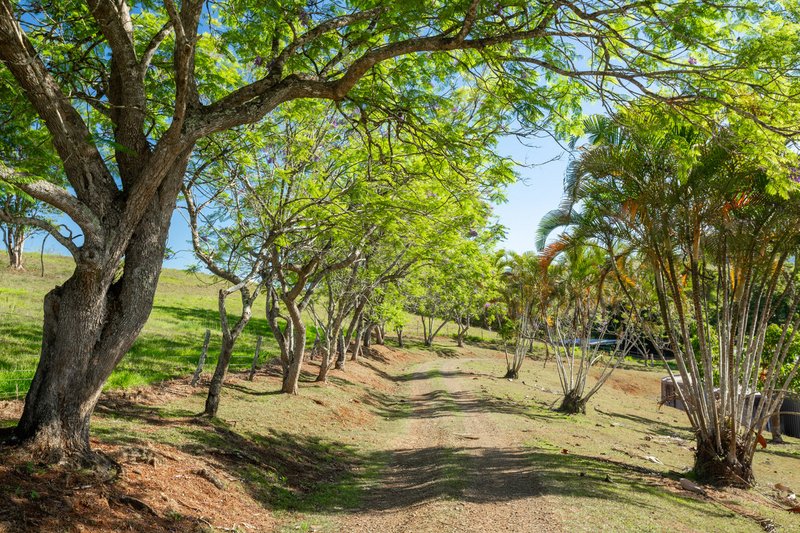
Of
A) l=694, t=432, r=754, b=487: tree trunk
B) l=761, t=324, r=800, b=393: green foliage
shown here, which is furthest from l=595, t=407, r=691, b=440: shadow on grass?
l=694, t=432, r=754, b=487: tree trunk

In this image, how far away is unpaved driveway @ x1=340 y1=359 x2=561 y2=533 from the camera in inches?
271

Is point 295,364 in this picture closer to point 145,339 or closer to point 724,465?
point 145,339

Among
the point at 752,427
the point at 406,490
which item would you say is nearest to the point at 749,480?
the point at 752,427

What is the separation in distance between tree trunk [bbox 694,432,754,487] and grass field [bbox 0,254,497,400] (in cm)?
1040

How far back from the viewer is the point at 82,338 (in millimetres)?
5395

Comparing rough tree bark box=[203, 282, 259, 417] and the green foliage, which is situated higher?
the green foliage

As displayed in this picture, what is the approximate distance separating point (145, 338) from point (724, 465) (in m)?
17.7

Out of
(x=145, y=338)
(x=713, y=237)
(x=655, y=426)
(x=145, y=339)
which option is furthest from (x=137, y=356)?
(x=655, y=426)

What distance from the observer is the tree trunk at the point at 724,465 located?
10.1 m

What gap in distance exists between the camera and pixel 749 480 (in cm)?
1020

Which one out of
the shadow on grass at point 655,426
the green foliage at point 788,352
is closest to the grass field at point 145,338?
the shadow on grass at point 655,426

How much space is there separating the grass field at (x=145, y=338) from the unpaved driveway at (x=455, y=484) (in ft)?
17.8

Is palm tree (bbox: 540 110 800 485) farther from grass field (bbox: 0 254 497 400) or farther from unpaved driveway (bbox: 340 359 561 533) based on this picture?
grass field (bbox: 0 254 497 400)

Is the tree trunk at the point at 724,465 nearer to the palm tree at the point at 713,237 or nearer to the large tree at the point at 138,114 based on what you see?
the palm tree at the point at 713,237
